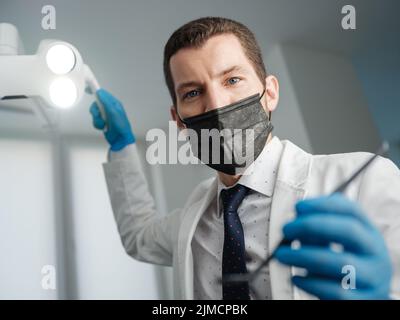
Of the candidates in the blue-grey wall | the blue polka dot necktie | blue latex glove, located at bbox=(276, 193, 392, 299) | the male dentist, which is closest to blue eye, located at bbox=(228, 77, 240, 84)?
the male dentist

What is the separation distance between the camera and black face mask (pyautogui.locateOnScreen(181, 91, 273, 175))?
0.62 metres

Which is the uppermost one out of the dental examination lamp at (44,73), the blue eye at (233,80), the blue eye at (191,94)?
the dental examination lamp at (44,73)

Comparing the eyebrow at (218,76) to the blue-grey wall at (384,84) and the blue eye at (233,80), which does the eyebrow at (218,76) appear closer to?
the blue eye at (233,80)

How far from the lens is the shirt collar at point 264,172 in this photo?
0.64 meters

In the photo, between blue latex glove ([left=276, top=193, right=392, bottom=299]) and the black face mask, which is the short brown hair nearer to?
the black face mask

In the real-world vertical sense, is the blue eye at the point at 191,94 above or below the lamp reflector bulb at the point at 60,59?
below

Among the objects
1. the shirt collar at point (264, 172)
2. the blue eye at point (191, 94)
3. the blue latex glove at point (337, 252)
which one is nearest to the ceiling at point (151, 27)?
the blue eye at point (191, 94)

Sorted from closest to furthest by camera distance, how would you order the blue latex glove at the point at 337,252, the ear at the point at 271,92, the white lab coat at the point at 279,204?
the blue latex glove at the point at 337,252
the white lab coat at the point at 279,204
the ear at the point at 271,92

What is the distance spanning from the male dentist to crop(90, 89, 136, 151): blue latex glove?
0.84ft

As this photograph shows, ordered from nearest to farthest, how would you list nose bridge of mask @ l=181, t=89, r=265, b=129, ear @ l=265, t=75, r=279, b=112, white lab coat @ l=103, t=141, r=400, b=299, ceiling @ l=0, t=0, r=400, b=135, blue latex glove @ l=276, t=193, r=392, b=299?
1. blue latex glove @ l=276, t=193, r=392, b=299
2. white lab coat @ l=103, t=141, r=400, b=299
3. nose bridge of mask @ l=181, t=89, r=265, b=129
4. ear @ l=265, t=75, r=279, b=112
5. ceiling @ l=0, t=0, r=400, b=135

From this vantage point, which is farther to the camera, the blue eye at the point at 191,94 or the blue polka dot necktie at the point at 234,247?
the blue eye at the point at 191,94

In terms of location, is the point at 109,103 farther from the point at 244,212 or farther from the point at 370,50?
the point at 370,50

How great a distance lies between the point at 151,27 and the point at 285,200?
708 mm

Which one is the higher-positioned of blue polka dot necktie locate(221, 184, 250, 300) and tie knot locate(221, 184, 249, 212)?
tie knot locate(221, 184, 249, 212)
